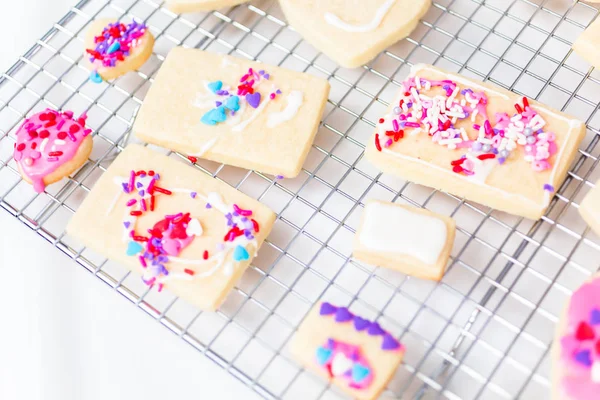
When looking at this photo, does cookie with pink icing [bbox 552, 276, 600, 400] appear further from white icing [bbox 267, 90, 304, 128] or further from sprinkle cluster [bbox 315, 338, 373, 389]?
white icing [bbox 267, 90, 304, 128]

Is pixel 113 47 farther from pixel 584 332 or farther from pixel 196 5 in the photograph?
pixel 584 332

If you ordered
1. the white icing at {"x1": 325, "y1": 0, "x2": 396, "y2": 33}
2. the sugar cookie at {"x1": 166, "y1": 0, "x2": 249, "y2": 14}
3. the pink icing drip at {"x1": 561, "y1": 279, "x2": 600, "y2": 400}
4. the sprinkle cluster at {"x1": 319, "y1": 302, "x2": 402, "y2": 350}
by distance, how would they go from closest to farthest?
the pink icing drip at {"x1": 561, "y1": 279, "x2": 600, "y2": 400}, the sprinkle cluster at {"x1": 319, "y1": 302, "x2": 402, "y2": 350}, the white icing at {"x1": 325, "y1": 0, "x2": 396, "y2": 33}, the sugar cookie at {"x1": 166, "y1": 0, "x2": 249, "y2": 14}

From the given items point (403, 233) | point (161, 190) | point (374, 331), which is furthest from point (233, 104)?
point (374, 331)

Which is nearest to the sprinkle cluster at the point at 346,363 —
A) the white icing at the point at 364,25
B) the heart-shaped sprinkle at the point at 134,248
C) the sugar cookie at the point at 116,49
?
the heart-shaped sprinkle at the point at 134,248

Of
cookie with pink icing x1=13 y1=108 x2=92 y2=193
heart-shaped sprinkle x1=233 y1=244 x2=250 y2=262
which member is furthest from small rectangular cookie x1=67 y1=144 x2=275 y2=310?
cookie with pink icing x1=13 y1=108 x2=92 y2=193

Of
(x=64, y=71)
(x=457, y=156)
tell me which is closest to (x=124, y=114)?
(x=64, y=71)

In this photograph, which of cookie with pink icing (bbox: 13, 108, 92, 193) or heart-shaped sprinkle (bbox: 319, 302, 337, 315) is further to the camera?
cookie with pink icing (bbox: 13, 108, 92, 193)

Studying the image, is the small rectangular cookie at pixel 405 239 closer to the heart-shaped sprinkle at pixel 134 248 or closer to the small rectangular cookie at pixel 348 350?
the small rectangular cookie at pixel 348 350
